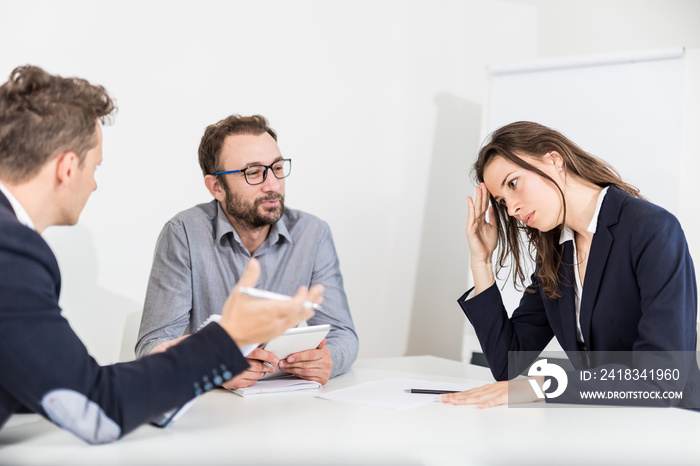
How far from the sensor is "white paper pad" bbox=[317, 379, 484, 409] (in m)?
1.55

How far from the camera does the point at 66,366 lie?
41.4 inches

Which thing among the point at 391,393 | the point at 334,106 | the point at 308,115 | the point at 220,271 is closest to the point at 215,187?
the point at 220,271

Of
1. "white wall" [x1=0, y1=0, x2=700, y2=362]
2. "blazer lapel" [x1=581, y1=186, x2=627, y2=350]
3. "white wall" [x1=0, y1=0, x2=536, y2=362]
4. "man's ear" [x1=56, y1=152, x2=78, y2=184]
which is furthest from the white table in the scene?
"white wall" [x1=0, y1=0, x2=700, y2=362]

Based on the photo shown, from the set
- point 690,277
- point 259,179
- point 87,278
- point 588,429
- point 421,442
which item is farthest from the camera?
point 87,278

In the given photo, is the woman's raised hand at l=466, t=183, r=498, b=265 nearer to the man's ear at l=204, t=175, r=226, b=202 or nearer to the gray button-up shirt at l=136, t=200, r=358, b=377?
the gray button-up shirt at l=136, t=200, r=358, b=377

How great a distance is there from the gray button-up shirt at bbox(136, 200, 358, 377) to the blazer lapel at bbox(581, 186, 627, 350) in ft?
2.37

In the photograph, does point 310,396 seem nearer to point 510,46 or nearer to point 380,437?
point 380,437

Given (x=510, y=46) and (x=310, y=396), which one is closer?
(x=310, y=396)

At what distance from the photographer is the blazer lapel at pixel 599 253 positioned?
1728 millimetres

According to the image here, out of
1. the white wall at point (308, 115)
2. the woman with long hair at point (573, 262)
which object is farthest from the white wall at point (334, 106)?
the woman with long hair at point (573, 262)

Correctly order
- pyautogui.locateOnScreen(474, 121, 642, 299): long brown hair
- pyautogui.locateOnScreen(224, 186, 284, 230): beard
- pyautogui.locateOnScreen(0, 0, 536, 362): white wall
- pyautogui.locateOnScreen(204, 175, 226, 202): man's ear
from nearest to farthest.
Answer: pyautogui.locateOnScreen(474, 121, 642, 299): long brown hair < pyautogui.locateOnScreen(224, 186, 284, 230): beard < pyautogui.locateOnScreen(204, 175, 226, 202): man's ear < pyautogui.locateOnScreen(0, 0, 536, 362): white wall

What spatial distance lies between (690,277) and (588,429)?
541 millimetres

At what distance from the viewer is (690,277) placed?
161cm

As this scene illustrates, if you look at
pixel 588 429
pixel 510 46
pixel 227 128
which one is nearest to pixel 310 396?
pixel 588 429
